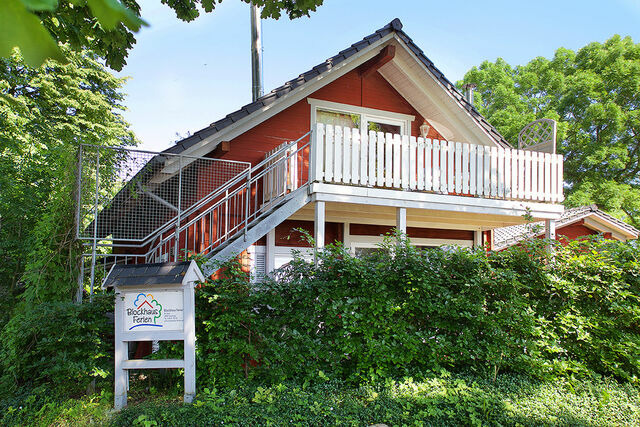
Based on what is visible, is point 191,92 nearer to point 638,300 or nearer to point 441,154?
point 441,154

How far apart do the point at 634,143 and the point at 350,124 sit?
842 inches

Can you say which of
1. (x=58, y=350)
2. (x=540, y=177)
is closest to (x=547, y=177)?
(x=540, y=177)

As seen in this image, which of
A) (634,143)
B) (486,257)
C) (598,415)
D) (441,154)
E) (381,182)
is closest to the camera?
(598,415)

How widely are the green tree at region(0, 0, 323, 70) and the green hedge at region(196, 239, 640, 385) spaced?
10.2 feet

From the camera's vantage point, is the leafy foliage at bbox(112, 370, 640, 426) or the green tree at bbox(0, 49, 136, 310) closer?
the leafy foliage at bbox(112, 370, 640, 426)

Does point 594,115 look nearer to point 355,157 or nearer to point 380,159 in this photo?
point 380,159

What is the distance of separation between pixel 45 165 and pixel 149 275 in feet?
20.6

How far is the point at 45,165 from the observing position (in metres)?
9.77

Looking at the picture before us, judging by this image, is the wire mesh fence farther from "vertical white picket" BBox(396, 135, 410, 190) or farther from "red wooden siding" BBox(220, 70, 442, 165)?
"vertical white picket" BBox(396, 135, 410, 190)

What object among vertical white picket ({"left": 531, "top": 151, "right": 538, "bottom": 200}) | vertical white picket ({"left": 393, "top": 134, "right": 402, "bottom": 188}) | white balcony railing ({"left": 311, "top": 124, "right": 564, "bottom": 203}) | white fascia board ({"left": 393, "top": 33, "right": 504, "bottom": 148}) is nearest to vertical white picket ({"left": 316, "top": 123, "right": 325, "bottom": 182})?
white balcony railing ({"left": 311, "top": 124, "right": 564, "bottom": 203})

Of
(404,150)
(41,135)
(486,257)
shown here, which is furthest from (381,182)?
(41,135)

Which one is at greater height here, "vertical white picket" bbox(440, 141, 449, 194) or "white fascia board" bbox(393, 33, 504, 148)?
"white fascia board" bbox(393, 33, 504, 148)

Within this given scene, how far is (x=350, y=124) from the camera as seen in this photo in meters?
10.9

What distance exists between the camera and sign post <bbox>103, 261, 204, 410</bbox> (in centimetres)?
518
